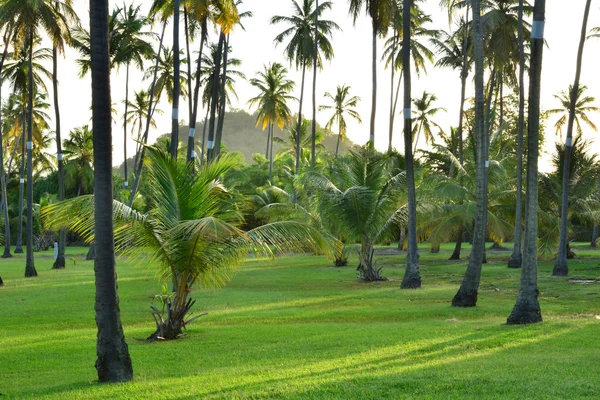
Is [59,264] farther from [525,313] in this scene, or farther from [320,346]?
[525,313]

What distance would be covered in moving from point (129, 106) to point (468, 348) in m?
47.9

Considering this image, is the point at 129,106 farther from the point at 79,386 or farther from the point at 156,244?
the point at 79,386

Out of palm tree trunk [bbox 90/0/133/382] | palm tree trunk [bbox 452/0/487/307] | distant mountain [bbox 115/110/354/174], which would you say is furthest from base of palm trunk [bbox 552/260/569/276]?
distant mountain [bbox 115/110/354/174]

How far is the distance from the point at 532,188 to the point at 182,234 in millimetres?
6641

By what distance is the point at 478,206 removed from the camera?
16.8 m

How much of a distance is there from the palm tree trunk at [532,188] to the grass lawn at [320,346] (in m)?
0.40

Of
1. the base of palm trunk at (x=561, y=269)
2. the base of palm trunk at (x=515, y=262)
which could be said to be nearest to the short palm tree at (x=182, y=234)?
the base of palm trunk at (x=561, y=269)

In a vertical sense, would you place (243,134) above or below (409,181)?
above

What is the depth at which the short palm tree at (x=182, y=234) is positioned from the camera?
1220 cm

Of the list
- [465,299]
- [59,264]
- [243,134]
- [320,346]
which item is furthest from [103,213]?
[243,134]

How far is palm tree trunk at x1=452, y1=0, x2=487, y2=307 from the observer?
16453 millimetres

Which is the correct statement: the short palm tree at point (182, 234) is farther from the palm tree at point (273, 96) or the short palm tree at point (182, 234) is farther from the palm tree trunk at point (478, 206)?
the palm tree at point (273, 96)

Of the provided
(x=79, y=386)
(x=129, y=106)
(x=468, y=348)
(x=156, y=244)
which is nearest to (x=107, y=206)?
(x=79, y=386)

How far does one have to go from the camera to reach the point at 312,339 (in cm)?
1167
